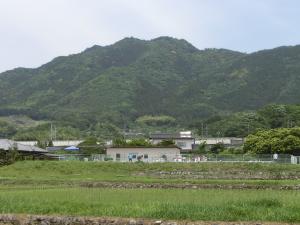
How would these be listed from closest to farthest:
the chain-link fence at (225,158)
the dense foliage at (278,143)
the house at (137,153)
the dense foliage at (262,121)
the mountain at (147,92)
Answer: the chain-link fence at (225,158), the house at (137,153), the dense foliage at (278,143), the dense foliage at (262,121), the mountain at (147,92)

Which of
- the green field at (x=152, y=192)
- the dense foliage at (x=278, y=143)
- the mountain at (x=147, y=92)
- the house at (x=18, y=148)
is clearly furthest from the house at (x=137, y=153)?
the mountain at (x=147, y=92)

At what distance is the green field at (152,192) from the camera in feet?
55.0

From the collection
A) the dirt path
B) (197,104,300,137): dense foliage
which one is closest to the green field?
the dirt path

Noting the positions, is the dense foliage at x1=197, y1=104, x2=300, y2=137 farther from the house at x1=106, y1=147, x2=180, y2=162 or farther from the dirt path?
the dirt path

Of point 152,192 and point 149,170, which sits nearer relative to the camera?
point 152,192

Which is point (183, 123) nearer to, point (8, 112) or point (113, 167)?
point (8, 112)

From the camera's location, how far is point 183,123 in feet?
566

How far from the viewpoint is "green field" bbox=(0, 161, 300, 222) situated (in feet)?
55.0

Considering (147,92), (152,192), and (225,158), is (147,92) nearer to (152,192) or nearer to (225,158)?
(225,158)

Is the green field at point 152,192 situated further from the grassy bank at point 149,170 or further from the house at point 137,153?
the house at point 137,153

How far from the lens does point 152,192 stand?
89.4 feet

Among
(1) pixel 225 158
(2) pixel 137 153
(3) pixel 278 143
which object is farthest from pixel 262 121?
(1) pixel 225 158

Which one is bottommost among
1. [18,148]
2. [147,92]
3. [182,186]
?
[182,186]

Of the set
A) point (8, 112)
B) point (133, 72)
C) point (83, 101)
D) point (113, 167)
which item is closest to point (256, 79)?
point (133, 72)
